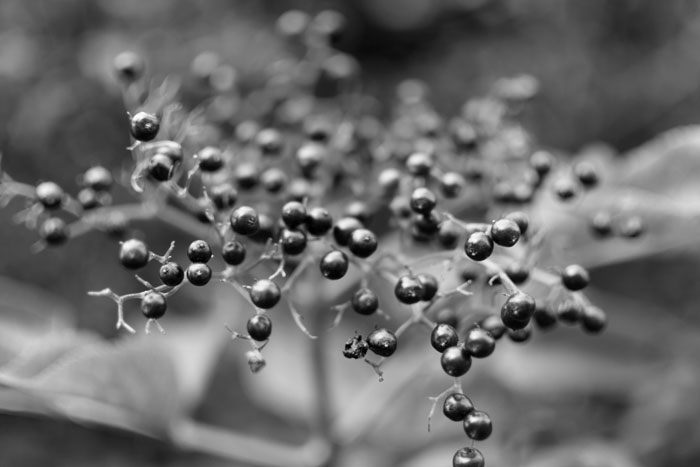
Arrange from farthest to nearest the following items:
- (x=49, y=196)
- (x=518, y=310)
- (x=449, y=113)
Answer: (x=449, y=113), (x=49, y=196), (x=518, y=310)

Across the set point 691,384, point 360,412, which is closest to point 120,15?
point 360,412

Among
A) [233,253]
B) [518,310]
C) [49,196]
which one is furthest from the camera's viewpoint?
[49,196]

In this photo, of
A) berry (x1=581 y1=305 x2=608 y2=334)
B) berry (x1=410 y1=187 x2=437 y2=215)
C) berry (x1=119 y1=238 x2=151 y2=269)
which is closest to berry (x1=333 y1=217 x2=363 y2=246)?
berry (x1=410 y1=187 x2=437 y2=215)

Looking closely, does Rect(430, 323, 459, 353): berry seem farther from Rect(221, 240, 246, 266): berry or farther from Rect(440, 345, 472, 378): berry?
Rect(221, 240, 246, 266): berry

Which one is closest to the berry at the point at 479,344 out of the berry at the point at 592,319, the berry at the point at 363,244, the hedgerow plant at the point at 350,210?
the hedgerow plant at the point at 350,210

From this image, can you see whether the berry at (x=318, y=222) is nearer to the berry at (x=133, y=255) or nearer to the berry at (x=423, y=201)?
Result: the berry at (x=423, y=201)

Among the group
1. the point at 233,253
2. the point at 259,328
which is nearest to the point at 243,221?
the point at 233,253

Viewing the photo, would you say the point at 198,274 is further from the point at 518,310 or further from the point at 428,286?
the point at 518,310
